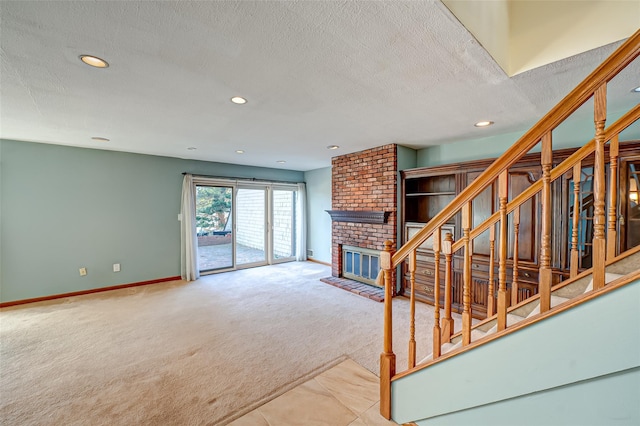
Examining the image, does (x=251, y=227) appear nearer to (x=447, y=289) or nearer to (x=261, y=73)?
(x=261, y=73)

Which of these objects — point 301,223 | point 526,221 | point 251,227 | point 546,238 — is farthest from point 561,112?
point 251,227

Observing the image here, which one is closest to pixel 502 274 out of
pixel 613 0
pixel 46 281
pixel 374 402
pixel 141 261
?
pixel 374 402

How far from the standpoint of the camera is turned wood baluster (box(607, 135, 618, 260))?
3.51 ft

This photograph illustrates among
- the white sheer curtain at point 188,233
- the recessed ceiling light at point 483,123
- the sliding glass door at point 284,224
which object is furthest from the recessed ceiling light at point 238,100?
the sliding glass door at point 284,224

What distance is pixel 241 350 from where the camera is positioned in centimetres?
257

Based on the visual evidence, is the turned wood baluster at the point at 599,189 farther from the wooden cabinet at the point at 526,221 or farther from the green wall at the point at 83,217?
the green wall at the point at 83,217

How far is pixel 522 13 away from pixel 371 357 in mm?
3047

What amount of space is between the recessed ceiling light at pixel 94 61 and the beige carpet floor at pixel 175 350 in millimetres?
2355

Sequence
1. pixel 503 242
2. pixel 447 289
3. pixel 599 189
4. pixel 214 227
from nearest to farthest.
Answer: pixel 599 189
pixel 503 242
pixel 447 289
pixel 214 227

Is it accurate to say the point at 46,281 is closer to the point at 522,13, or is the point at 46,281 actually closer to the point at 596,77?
the point at 596,77

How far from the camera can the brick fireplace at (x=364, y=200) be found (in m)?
4.11

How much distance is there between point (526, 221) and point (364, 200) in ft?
7.32

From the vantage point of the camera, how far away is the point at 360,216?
4.51 meters

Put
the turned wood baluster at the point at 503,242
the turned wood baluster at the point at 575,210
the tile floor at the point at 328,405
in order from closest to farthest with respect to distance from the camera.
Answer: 1. the turned wood baluster at the point at 503,242
2. the turned wood baluster at the point at 575,210
3. the tile floor at the point at 328,405
